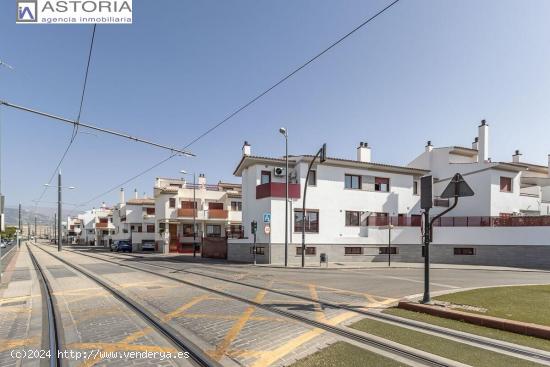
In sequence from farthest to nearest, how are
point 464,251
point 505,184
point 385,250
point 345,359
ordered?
point 505,184 → point 385,250 → point 464,251 → point 345,359

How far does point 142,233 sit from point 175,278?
142 ft

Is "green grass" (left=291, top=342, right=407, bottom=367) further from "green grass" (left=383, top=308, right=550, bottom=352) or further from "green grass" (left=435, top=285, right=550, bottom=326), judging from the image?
"green grass" (left=435, top=285, right=550, bottom=326)

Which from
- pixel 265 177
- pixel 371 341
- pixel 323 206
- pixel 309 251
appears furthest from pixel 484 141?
pixel 371 341

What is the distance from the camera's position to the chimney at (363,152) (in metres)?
33.2

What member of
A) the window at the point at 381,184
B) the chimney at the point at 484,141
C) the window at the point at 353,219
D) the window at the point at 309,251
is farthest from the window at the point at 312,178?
the chimney at the point at 484,141

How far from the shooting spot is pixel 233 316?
26.8 feet

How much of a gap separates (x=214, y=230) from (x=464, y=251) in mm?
30493

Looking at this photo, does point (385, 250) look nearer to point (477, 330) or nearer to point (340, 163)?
point (340, 163)

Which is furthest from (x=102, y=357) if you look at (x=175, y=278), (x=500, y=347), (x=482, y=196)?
(x=482, y=196)

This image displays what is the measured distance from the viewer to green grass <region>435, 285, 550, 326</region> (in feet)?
25.3

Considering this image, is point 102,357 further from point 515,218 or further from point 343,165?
point 515,218

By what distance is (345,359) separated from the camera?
5285mm

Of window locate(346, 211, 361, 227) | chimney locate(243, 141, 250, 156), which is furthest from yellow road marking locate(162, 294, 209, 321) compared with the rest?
chimney locate(243, 141, 250, 156)

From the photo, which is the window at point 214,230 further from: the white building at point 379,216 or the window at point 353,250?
the window at point 353,250
